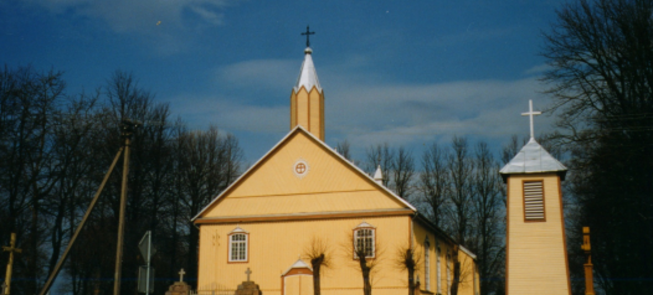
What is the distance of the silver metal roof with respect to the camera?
2564 centimetres

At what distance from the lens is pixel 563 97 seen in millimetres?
32750

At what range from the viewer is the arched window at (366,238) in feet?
100

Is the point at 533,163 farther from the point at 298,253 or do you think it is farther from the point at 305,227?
the point at 298,253

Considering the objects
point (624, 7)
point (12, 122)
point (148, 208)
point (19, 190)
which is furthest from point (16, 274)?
point (624, 7)

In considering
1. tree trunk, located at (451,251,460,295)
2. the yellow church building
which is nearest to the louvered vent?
the yellow church building

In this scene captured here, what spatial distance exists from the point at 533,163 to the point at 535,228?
7.83ft

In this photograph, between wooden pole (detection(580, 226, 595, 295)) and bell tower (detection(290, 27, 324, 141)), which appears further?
bell tower (detection(290, 27, 324, 141))

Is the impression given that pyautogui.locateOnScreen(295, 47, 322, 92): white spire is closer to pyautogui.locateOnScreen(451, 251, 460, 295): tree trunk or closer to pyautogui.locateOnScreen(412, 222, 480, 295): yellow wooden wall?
pyautogui.locateOnScreen(412, 222, 480, 295): yellow wooden wall

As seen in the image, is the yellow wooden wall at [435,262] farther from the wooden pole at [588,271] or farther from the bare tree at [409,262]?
the wooden pole at [588,271]

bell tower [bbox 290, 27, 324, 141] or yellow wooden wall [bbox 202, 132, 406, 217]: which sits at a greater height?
bell tower [bbox 290, 27, 324, 141]

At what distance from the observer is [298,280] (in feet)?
102

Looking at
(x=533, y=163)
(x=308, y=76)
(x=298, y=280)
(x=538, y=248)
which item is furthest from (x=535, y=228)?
(x=308, y=76)

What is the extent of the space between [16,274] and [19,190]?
412 centimetres

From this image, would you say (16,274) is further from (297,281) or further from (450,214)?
(450,214)
